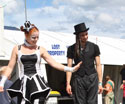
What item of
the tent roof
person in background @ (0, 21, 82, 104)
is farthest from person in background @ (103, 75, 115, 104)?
person in background @ (0, 21, 82, 104)

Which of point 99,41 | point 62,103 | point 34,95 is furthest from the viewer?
point 62,103

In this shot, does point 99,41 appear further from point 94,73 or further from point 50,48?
point 94,73

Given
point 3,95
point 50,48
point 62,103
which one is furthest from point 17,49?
point 62,103

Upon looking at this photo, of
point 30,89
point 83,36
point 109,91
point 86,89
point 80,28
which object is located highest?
point 80,28

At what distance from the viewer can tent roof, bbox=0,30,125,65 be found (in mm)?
7844

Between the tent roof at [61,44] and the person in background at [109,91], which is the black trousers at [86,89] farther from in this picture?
the person in background at [109,91]

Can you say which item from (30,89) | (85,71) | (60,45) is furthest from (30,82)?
(60,45)

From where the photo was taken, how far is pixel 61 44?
8.52m

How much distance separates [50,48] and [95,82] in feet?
14.8

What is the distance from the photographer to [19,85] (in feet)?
10.1

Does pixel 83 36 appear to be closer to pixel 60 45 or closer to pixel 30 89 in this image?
pixel 30 89

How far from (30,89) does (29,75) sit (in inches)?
5.9

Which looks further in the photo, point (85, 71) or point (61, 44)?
point (61, 44)

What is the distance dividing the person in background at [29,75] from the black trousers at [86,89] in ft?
2.14
